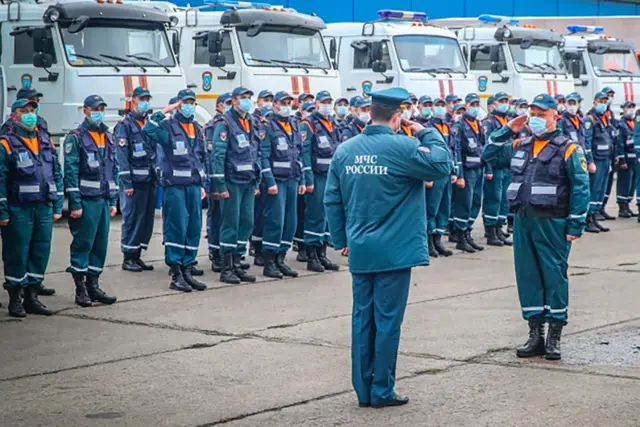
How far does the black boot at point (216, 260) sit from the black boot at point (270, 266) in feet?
1.68

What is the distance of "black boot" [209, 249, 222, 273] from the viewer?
13320 mm

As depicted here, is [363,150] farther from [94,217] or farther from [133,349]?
[94,217]

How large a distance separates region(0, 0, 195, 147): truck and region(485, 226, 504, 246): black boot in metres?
5.17

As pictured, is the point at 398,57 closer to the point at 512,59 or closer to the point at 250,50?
the point at 250,50

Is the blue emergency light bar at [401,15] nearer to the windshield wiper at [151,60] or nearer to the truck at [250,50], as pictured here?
the truck at [250,50]

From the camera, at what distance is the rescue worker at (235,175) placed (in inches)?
487

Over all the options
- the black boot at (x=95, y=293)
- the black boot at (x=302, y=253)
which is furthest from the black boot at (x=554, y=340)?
the black boot at (x=302, y=253)

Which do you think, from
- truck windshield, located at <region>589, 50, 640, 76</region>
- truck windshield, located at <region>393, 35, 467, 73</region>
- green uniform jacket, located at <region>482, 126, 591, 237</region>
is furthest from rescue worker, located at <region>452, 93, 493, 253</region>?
truck windshield, located at <region>589, 50, 640, 76</region>

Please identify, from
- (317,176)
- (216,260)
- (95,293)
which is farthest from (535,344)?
(317,176)

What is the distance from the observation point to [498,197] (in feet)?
52.6

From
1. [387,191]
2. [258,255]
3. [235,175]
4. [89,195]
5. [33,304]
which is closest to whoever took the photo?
[387,191]

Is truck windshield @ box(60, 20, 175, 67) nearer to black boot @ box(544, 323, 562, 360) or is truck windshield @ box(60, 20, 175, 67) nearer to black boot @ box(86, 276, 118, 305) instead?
black boot @ box(86, 276, 118, 305)

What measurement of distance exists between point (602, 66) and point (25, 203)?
1798cm

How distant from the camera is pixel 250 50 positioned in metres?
19.2
